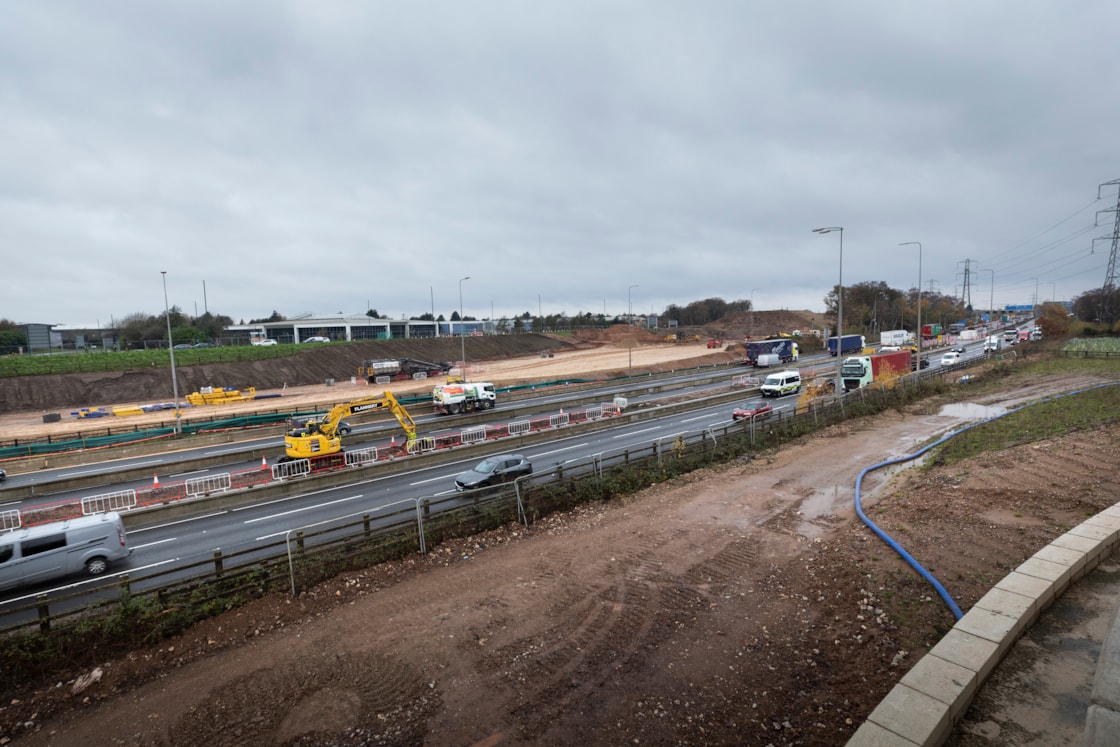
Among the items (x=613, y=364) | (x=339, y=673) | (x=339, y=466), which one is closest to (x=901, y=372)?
(x=613, y=364)

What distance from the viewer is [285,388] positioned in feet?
221

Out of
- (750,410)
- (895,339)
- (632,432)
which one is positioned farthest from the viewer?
(895,339)

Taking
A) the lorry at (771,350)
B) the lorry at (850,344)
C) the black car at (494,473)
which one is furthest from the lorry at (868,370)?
the black car at (494,473)

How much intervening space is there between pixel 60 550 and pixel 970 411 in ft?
139

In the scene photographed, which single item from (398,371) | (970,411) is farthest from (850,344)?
(398,371)

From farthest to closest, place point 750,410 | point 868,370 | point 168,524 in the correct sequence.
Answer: point 868,370 → point 750,410 → point 168,524

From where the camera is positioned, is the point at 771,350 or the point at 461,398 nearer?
the point at 461,398

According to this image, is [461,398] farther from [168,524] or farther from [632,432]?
[168,524]

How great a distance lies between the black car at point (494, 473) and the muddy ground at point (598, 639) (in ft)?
16.9

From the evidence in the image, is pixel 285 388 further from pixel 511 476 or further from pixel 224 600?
pixel 224 600

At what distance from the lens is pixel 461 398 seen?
4009 centimetres

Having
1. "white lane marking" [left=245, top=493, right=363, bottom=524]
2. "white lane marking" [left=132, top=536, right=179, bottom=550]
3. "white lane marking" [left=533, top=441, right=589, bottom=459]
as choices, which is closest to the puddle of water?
"white lane marking" [left=533, top=441, right=589, bottom=459]

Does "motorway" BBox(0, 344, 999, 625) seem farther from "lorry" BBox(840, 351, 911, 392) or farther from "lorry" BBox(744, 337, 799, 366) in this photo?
"lorry" BBox(744, 337, 799, 366)

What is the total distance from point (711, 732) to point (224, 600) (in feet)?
33.3
